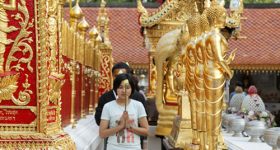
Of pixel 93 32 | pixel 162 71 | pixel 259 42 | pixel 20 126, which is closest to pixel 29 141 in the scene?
pixel 20 126

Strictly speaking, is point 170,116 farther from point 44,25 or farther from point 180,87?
point 44,25

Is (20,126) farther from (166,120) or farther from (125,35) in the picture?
(125,35)

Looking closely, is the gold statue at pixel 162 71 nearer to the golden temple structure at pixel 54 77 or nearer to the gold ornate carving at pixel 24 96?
the golden temple structure at pixel 54 77

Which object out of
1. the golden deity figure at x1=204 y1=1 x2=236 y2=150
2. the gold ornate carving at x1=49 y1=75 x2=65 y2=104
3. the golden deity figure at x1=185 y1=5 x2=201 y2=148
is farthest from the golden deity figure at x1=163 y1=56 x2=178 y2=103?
the gold ornate carving at x1=49 y1=75 x2=65 y2=104

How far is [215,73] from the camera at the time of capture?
5.02 metres

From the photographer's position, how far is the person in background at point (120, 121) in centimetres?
516

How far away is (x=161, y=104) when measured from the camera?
32.8 ft

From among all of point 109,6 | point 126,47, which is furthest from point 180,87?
point 109,6

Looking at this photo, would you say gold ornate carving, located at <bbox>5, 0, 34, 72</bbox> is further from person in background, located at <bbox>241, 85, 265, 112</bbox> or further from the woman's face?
person in background, located at <bbox>241, 85, 265, 112</bbox>

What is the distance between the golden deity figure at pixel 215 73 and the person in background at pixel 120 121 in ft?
1.81

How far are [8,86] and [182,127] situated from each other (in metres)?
3.61

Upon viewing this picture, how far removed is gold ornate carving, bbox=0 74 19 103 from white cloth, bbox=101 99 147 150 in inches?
53.5

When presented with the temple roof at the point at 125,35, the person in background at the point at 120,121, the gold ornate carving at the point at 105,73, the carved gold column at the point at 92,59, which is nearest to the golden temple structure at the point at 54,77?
the person in background at the point at 120,121

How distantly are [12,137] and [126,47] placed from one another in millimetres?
Result: 19444
